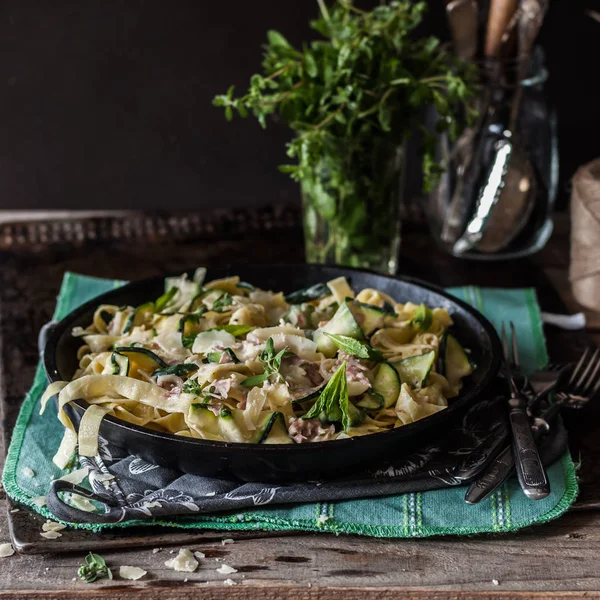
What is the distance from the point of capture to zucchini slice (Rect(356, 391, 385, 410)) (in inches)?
75.4

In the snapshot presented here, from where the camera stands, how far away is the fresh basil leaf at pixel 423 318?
7.25ft

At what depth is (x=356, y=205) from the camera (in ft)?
8.90

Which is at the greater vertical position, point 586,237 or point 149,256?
point 586,237

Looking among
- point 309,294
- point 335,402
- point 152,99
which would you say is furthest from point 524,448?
point 152,99

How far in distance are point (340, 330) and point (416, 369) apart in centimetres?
20

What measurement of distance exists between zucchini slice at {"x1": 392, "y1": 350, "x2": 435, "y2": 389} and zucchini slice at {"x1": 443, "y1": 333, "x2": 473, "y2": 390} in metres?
0.10

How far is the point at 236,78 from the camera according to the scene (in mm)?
3426

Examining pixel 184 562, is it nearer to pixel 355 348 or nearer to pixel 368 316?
pixel 355 348

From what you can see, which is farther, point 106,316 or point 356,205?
point 356,205

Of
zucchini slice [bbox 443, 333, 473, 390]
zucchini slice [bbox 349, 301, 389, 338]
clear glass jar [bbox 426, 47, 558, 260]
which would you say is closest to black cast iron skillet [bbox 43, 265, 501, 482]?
zucchini slice [bbox 443, 333, 473, 390]

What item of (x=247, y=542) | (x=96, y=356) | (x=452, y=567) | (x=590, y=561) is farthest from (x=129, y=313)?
(x=590, y=561)

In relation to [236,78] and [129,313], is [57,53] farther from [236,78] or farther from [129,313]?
[129,313]

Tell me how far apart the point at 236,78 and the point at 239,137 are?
0.77ft

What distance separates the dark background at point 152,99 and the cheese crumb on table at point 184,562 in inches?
84.5
